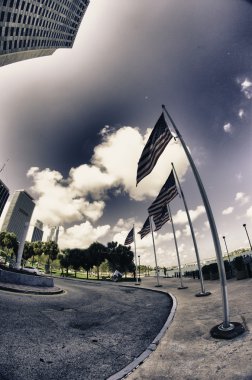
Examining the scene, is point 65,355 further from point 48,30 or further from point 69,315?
point 48,30

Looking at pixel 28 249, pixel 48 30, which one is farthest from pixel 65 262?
pixel 48 30

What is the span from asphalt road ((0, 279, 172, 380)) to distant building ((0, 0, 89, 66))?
7263 cm

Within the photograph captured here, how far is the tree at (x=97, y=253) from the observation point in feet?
214

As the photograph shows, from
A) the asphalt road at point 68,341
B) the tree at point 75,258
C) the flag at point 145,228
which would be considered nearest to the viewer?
the asphalt road at point 68,341

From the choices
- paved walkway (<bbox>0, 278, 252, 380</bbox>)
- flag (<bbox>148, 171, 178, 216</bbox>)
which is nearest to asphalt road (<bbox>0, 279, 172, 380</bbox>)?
paved walkway (<bbox>0, 278, 252, 380</bbox>)

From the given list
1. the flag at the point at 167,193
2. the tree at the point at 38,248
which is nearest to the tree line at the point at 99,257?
the tree at the point at 38,248

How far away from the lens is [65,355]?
589 cm

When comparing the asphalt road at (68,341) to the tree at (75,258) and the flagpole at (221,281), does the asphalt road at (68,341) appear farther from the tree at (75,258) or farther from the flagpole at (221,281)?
the tree at (75,258)

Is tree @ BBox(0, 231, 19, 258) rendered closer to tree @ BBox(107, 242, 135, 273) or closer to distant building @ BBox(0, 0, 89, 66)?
tree @ BBox(107, 242, 135, 273)

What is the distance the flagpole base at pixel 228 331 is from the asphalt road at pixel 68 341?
75.1 inches

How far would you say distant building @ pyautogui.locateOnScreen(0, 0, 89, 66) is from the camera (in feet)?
202

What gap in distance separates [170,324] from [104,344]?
2735 mm

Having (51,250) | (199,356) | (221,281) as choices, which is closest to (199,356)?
(199,356)

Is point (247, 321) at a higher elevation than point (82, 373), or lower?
higher
